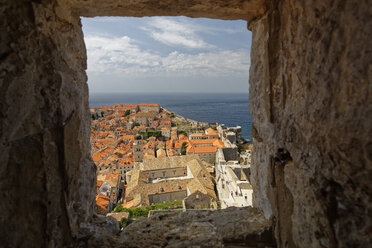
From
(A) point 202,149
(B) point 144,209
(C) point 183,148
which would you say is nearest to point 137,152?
(C) point 183,148

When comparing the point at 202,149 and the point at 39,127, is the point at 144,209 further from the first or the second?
→ the point at 39,127

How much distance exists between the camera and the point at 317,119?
1.43 m

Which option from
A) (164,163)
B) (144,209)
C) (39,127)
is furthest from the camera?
(164,163)

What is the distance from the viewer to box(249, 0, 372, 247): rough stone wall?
114cm

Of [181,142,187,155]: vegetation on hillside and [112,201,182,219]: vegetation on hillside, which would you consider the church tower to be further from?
[112,201,182,219]: vegetation on hillside

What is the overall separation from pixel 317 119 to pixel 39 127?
6.82 feet

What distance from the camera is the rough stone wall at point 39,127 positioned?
149 cm

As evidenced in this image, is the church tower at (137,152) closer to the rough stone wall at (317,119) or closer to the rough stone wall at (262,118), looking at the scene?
the rough stone wall at (262,118)

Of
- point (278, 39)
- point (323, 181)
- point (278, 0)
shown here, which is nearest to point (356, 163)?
point (323, 181)

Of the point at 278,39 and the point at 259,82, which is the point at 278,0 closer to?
the point at 278,39

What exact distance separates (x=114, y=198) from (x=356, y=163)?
21.6 metres

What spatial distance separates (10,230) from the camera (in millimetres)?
1489

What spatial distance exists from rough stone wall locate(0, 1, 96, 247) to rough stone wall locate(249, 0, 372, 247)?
1932 millimetres

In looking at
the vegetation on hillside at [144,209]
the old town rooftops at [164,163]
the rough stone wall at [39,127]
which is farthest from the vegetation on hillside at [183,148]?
the rough stone wall at [39,127]
